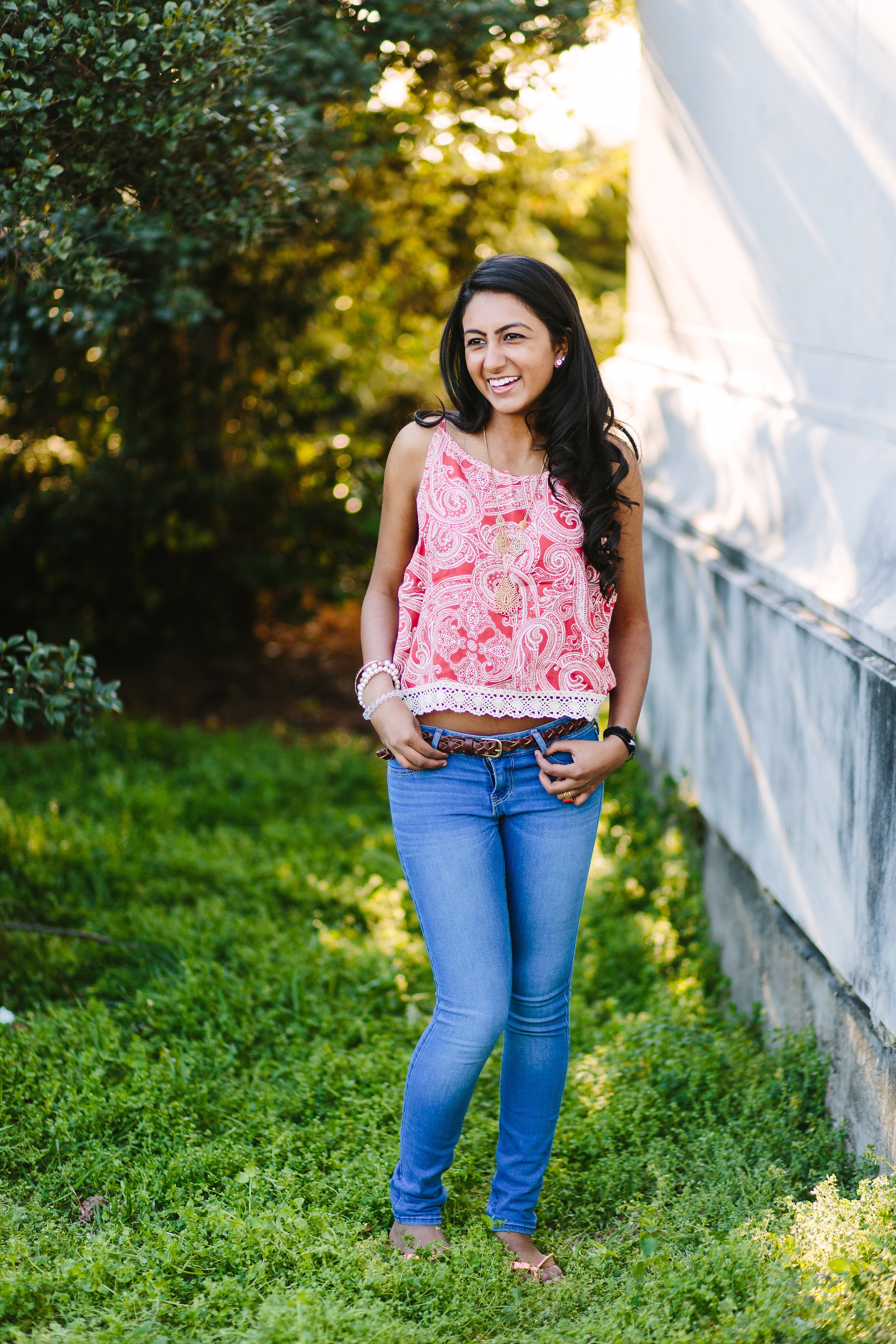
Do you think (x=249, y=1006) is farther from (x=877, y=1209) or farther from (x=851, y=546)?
(x=851, y=546)

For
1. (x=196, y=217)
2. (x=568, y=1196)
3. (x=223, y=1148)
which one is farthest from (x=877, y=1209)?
(x=196, y=217)

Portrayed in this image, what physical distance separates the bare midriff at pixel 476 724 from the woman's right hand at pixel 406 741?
48mm

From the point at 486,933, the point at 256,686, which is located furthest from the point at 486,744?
the point at 256,686

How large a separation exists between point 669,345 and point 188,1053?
3687 mm

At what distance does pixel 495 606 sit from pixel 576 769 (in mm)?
384

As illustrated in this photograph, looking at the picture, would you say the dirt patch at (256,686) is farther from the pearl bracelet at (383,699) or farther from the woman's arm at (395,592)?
the pearl bracelet at (383,699)

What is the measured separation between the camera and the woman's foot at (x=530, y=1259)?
8.91 ft

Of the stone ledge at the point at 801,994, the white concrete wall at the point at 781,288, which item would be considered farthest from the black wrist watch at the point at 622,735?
the stone ledge at the point at 801,994

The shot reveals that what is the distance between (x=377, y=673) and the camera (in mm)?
2676

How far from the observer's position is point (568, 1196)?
307 centimetres

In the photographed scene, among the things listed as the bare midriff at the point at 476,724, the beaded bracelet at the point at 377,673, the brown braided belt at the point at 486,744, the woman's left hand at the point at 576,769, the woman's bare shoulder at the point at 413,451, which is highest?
the woman's bare shoulder at the point at 413,451

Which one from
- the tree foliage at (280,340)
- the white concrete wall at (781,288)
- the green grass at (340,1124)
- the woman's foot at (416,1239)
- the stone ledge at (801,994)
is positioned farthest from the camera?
the tree foliage at (280,340)

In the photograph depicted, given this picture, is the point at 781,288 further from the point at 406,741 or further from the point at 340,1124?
the point at 340,1124

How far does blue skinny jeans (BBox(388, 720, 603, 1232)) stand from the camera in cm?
255
